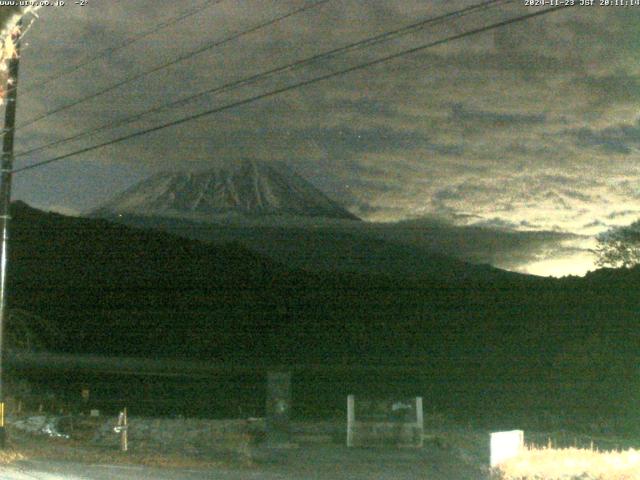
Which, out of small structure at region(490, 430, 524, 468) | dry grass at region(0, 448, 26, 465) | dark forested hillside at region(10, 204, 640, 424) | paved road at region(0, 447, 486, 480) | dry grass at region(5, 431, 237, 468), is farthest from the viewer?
dark forested hillside at region(10, 204, 640, 424)

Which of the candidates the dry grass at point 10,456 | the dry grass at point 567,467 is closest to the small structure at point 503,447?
the dry grass at point 567,467

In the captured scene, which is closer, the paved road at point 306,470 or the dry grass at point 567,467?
the dry grass at point 567,467

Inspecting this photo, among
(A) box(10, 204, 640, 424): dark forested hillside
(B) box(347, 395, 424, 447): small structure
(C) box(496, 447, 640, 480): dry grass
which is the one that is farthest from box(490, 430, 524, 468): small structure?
(A) box(10, 204, 640, 424): dark forested hillside

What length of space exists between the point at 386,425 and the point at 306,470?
702 centimetres

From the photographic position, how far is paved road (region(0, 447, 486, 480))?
14.6 m

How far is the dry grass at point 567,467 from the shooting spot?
12.7 m

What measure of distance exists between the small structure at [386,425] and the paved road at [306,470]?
143 centimetres

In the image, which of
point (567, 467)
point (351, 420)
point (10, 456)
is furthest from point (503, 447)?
point (10, 456)

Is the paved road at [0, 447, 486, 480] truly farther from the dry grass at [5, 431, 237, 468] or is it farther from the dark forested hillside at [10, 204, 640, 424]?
the dark forested hillside at [10, 204, 640, 424]

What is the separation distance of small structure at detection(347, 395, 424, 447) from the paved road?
1.43 m

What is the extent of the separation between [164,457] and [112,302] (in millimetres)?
77957

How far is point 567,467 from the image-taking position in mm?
13656

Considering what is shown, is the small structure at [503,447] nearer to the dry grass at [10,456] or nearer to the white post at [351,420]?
the white post at [351,420]

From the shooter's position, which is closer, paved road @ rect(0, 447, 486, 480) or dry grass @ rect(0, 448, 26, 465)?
paved road @ rect(0, 447, 486, 480)
